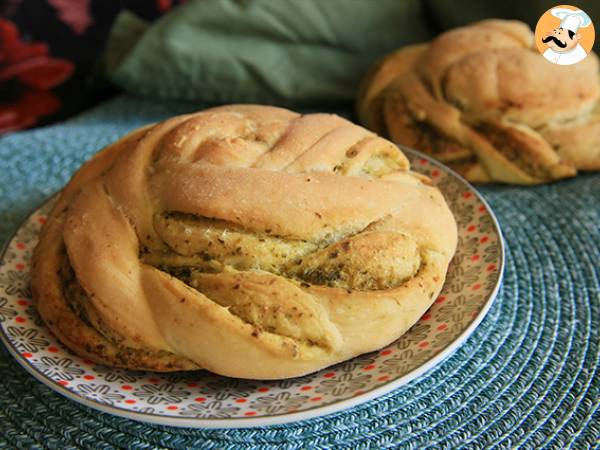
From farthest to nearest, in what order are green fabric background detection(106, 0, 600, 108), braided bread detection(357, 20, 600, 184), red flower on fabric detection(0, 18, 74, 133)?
red flower on fabric detection(0, 18, 74, 133) → green fabric background detection(106, 0, 600, 108) → braided bread detection(357, 20, 600, 184)

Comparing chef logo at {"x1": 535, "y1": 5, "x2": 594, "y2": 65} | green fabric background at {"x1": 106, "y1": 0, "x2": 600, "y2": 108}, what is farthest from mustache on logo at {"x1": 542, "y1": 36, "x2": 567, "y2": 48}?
green fabric background at {"x1": 106, "y1": 0, "x2": 600, "y2": 108}

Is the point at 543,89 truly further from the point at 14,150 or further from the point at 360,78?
the point at 14,150

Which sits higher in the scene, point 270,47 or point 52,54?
point 270,47

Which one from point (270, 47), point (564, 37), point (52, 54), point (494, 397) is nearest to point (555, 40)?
point (564, 37)

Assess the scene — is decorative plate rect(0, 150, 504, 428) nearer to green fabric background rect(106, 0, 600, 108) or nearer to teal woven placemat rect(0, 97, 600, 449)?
teal woven placemat rect(0, 97, 600, 449)

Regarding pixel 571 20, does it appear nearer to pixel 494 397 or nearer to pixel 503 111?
pixel 503 111

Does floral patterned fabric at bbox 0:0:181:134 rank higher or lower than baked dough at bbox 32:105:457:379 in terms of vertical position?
lower
